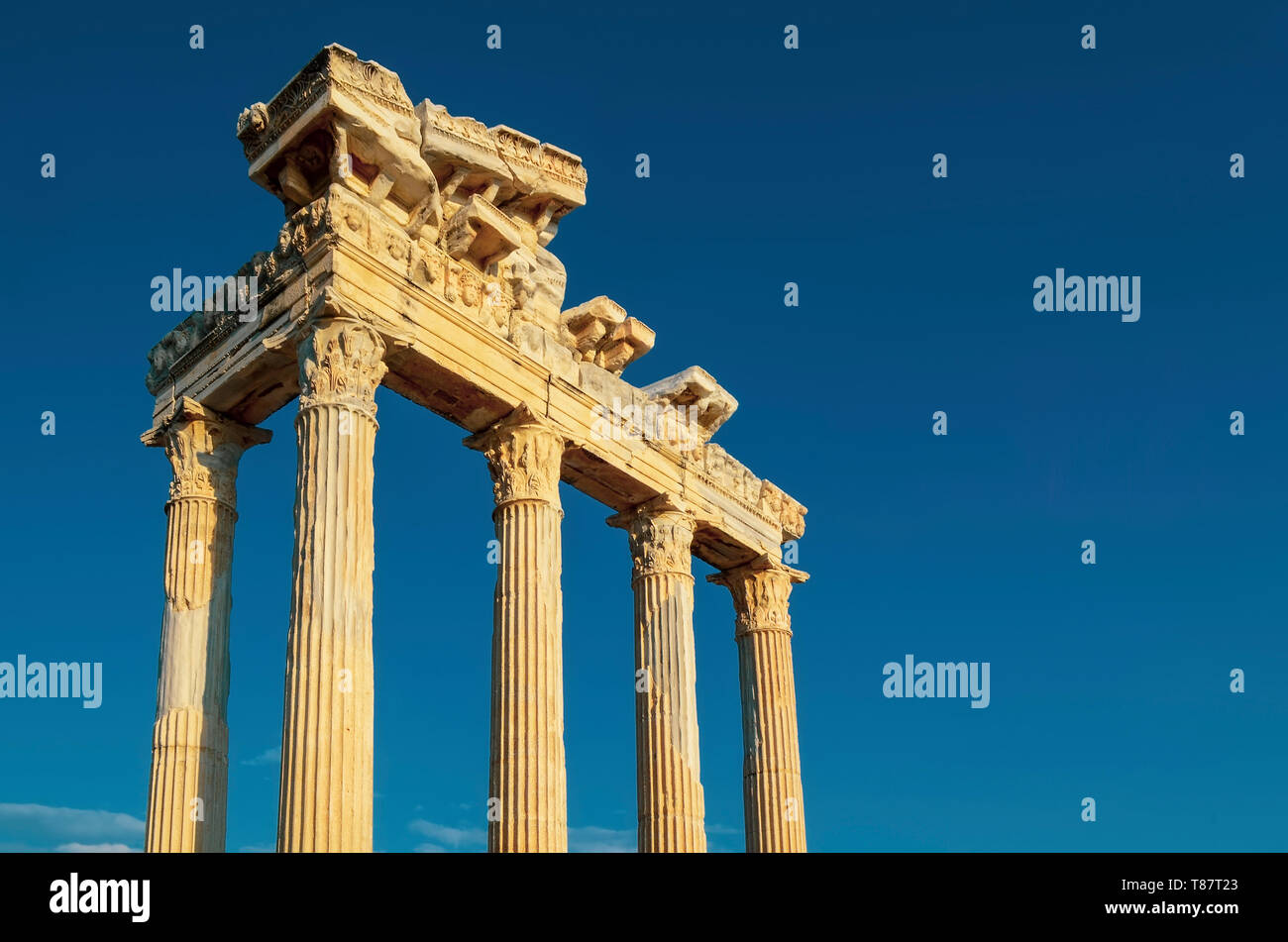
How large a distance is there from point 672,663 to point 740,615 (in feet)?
18.0

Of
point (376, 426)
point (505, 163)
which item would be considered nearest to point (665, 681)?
point (376, 426)

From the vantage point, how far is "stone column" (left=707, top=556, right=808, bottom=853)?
37875mm

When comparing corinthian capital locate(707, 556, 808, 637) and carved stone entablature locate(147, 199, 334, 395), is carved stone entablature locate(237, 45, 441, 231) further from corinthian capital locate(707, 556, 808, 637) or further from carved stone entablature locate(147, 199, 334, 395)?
corinthian capital locate(707, 556, 808, 637)

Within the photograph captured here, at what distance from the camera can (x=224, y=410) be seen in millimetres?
31422

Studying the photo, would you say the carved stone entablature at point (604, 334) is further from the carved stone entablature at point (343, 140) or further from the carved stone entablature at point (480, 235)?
the carved stone entablature at point (343, 140)

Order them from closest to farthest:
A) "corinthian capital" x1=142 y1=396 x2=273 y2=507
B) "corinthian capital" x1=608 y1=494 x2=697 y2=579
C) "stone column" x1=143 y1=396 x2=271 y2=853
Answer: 1. "stone column" x1=143 y1=396 x2=271 y2=853
2. "corinthian capital" x1=142 y1=396 x2=273 y2=507
3. "corinthian capital" x1=608 y1=494 x2=697 y2=579

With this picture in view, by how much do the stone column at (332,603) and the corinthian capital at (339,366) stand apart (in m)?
0.02

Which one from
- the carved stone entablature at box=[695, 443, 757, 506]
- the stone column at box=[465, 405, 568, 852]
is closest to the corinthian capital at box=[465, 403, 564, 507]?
the stone column at box=[465, 405, 568, 852]

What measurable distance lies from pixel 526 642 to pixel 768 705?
10884mm

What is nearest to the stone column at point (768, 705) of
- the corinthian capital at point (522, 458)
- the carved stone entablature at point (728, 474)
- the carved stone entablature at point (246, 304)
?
the carved stone entablature at point (728, 474)

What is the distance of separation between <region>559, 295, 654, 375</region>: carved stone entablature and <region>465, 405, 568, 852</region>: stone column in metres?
3.28
